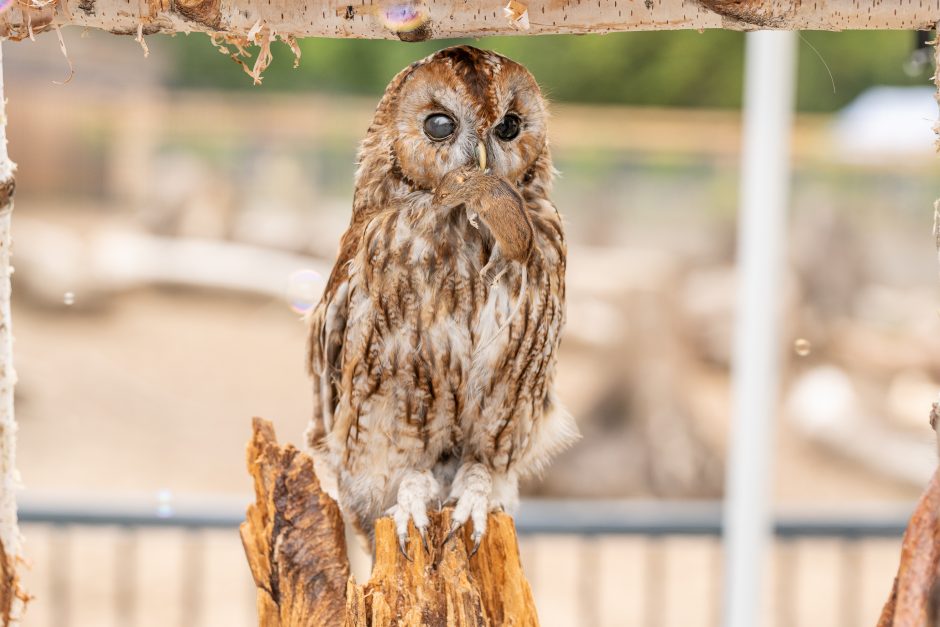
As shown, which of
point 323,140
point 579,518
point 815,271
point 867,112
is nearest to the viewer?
point 579,518

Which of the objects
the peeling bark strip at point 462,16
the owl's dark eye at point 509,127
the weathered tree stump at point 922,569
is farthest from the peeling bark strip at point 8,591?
the weathered tree stump at point 922,569

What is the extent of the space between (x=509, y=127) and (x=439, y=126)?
63mm

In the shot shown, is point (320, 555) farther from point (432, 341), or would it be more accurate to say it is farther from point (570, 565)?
point (570, 565)

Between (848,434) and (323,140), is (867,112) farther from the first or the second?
(323,140)

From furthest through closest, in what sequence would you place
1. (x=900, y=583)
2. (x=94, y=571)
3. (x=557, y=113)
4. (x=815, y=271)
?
(x=815, y=271) < (x=94, y=571) < (x=557, y=113) < (x=900, y=583)

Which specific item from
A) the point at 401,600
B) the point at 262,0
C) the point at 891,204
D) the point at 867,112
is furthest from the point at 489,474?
the point at 891,204

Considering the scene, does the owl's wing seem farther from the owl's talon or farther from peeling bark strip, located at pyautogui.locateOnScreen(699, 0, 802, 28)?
peeling bark strip, located at pyautogui.locateOnScreen(699, 0, 802, 28)

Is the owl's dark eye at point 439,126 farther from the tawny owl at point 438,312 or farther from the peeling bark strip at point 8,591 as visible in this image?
the peeling bark strip at point 8,591

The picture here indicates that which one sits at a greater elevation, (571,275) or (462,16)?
(571,275)

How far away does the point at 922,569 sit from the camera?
1.86 ft

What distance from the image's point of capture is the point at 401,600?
69 cm

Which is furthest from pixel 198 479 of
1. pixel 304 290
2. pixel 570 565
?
pixel 304 290

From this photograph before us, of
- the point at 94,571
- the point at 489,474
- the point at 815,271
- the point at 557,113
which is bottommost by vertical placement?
the point at 94,571

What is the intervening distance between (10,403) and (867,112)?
425 cm
